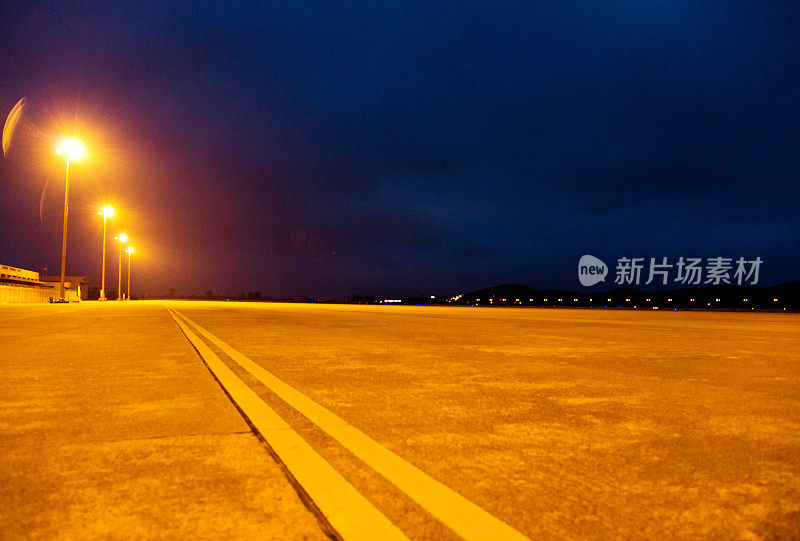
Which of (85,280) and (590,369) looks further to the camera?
(85,280)

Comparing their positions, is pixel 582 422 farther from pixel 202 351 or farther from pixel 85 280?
pixel 85 280

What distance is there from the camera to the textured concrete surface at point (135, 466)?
276 cm

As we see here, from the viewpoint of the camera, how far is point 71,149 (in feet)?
134

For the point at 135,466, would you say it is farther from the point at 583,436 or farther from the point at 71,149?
the point at 71,149

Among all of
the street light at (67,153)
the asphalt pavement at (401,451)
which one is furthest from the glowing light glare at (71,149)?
the asphalt pavement at (401,451)

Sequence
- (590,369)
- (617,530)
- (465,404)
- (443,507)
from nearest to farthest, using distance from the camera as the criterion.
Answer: (617,530)
(443,507)
(465,404)
(590,369)

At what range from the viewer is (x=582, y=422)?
5070 millimetres

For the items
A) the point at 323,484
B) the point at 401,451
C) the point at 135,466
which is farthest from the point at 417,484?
the point at 135,466

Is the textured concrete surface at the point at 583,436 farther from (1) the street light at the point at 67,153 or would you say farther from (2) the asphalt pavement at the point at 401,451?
(1) the street light at the point at 67,153

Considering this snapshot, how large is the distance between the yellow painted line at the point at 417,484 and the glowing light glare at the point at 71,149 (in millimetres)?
42211

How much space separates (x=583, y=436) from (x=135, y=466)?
3.18 meters

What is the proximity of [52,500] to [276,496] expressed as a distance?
1.15 metres

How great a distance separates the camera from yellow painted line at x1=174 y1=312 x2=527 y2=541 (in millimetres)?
2715

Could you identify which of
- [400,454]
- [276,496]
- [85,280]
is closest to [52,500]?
[276,496]
